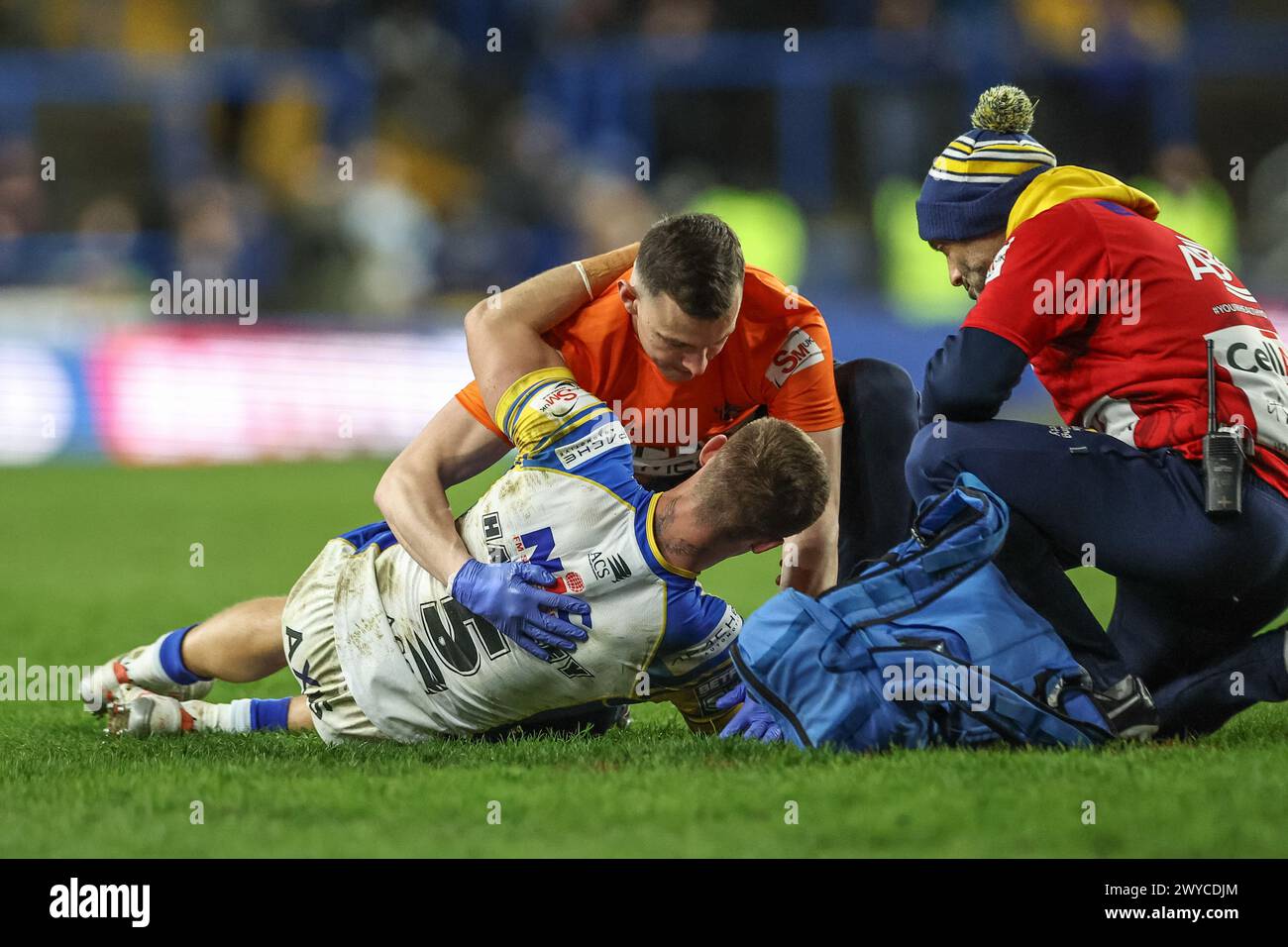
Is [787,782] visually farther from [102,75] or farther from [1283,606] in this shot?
[102,75]

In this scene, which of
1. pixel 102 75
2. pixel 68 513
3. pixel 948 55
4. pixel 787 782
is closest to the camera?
pixel 787 782

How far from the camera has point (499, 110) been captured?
765 inches

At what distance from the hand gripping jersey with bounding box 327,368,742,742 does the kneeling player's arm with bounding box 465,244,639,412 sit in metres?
0.18

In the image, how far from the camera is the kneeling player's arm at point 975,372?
4750 mm

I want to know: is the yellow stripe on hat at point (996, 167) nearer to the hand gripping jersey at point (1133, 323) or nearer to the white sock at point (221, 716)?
the hand gripping jersey at point (1133, 323)

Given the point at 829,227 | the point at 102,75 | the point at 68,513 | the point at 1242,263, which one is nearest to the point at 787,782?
the point at 68,513

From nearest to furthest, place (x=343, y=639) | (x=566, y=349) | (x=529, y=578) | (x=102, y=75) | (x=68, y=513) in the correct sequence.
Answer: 1. (x=529, y=578)
2. (x=343, y=639)
3. (x=566, y=349)
4. (x=68, y=513)
5. (x=102, y=75)

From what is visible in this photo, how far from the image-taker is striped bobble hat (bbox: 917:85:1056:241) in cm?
518

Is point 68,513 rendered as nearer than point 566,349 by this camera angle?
No

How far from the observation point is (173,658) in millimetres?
5441

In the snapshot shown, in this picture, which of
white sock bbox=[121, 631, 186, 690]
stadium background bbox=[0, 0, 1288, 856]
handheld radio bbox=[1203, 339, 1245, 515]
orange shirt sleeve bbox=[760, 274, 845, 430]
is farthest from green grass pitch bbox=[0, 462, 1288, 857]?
stadium background bbox=[0, 0, 1288, 856]

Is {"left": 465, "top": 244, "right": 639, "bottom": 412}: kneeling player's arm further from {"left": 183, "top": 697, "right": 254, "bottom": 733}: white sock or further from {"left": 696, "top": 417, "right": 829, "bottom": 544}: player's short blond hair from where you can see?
{"left": 183, "top": 697, "right": 254, "bottom": 733}: white sock

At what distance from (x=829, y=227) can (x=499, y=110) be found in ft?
14.1
